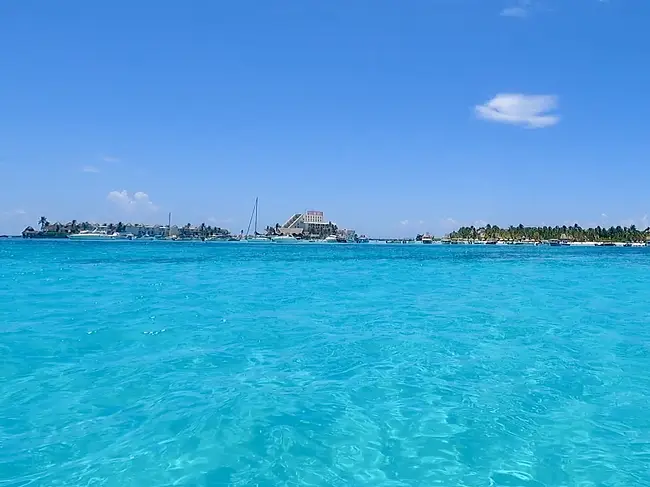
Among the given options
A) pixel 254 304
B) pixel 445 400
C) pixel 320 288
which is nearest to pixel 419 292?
pixel 320 288

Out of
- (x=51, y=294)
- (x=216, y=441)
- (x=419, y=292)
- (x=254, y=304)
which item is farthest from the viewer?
(x=419, y=292)

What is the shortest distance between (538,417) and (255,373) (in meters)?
5.76

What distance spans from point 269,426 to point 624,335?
521 inches

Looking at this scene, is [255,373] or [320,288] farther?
[320,288]

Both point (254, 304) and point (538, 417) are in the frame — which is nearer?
point (538, 417)

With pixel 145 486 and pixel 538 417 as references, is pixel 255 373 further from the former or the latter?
pixel 538 417

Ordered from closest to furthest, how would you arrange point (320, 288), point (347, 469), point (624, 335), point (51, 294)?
1. point (347, 469)
2. point (624, 335)
3. point (51, 294)
4. point (320, 288)

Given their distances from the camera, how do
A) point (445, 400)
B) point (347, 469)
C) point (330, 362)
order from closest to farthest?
point (347, 469) < point (445, 400) < point (330, 362)

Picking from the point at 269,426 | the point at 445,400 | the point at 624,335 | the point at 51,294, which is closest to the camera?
the point at 269,426

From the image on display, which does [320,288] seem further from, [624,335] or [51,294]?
[624,335]

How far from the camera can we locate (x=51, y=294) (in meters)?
26.5

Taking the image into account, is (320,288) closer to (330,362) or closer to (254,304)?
(254,304)

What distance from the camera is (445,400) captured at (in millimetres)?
9023

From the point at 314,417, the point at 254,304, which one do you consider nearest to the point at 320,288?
the point at 254,304
